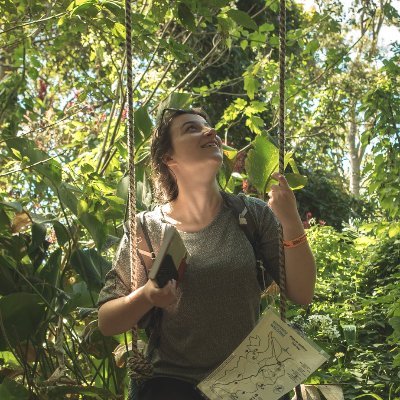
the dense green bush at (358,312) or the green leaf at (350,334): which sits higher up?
the green leaf at (350,334)

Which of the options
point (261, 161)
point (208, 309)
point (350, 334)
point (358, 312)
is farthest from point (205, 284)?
point (358, 312)

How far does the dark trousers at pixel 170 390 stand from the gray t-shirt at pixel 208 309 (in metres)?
0.01

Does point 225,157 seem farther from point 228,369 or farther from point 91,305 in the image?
point 228,369

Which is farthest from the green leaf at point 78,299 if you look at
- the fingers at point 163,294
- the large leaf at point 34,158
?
the fingers at point 163,294

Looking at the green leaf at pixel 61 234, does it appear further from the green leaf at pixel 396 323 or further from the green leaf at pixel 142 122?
the green leaf at pixel 396 323

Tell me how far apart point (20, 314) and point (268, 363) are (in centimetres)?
98

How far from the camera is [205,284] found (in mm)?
1493


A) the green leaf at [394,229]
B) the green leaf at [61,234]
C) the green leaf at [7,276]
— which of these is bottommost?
the green leaf at [394,229]

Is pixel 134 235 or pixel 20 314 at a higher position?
pixel 134 235

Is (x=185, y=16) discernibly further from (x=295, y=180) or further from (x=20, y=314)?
(x=20, y=314)

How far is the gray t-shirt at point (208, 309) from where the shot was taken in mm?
1484

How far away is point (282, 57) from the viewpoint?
1.51 m

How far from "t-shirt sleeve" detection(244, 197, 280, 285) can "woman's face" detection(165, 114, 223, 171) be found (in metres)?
0.14

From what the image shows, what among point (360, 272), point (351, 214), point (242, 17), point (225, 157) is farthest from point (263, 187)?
point (351, 214)
